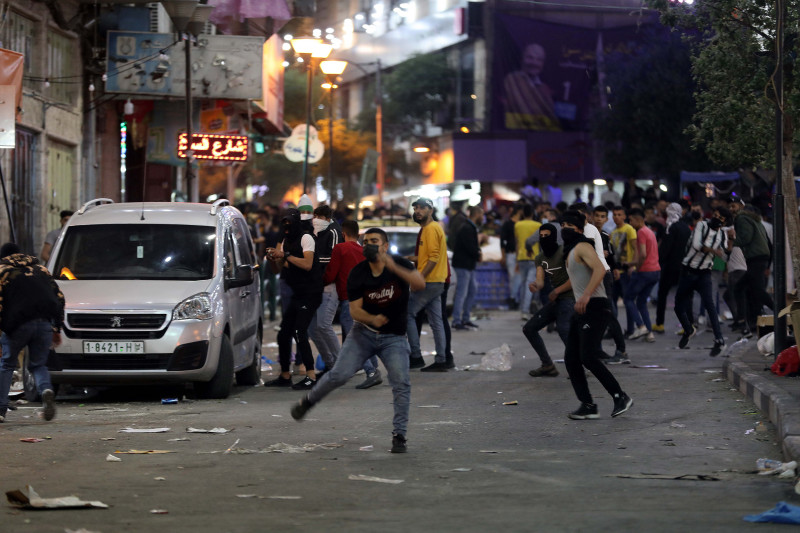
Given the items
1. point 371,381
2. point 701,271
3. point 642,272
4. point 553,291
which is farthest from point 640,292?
point 371,381

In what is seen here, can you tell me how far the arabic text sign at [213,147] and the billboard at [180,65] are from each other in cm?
102

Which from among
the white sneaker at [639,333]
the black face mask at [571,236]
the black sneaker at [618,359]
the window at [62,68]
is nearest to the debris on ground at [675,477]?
the black face mask at [571,236]

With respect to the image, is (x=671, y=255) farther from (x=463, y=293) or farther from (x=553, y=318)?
(x=553, y=318)

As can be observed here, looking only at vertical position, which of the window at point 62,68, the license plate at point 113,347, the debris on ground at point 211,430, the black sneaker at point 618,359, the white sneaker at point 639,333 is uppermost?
the window at point 62,68

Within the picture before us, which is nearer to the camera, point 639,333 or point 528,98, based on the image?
point 639,333

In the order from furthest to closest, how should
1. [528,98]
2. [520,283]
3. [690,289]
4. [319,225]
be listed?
[528,98] → [520,283] → [690,289] → [319,225]

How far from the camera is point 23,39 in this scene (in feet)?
70.7

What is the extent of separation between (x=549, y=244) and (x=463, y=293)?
24.5ft

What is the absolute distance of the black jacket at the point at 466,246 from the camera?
2047cm

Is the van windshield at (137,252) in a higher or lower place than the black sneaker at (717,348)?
higher

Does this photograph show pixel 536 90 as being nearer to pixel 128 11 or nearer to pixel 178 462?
pixel 128 11

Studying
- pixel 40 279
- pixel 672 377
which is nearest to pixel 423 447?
pixel 40 279

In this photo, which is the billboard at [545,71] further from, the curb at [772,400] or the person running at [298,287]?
the person running at [298,287]

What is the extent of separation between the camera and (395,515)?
6926 mm
